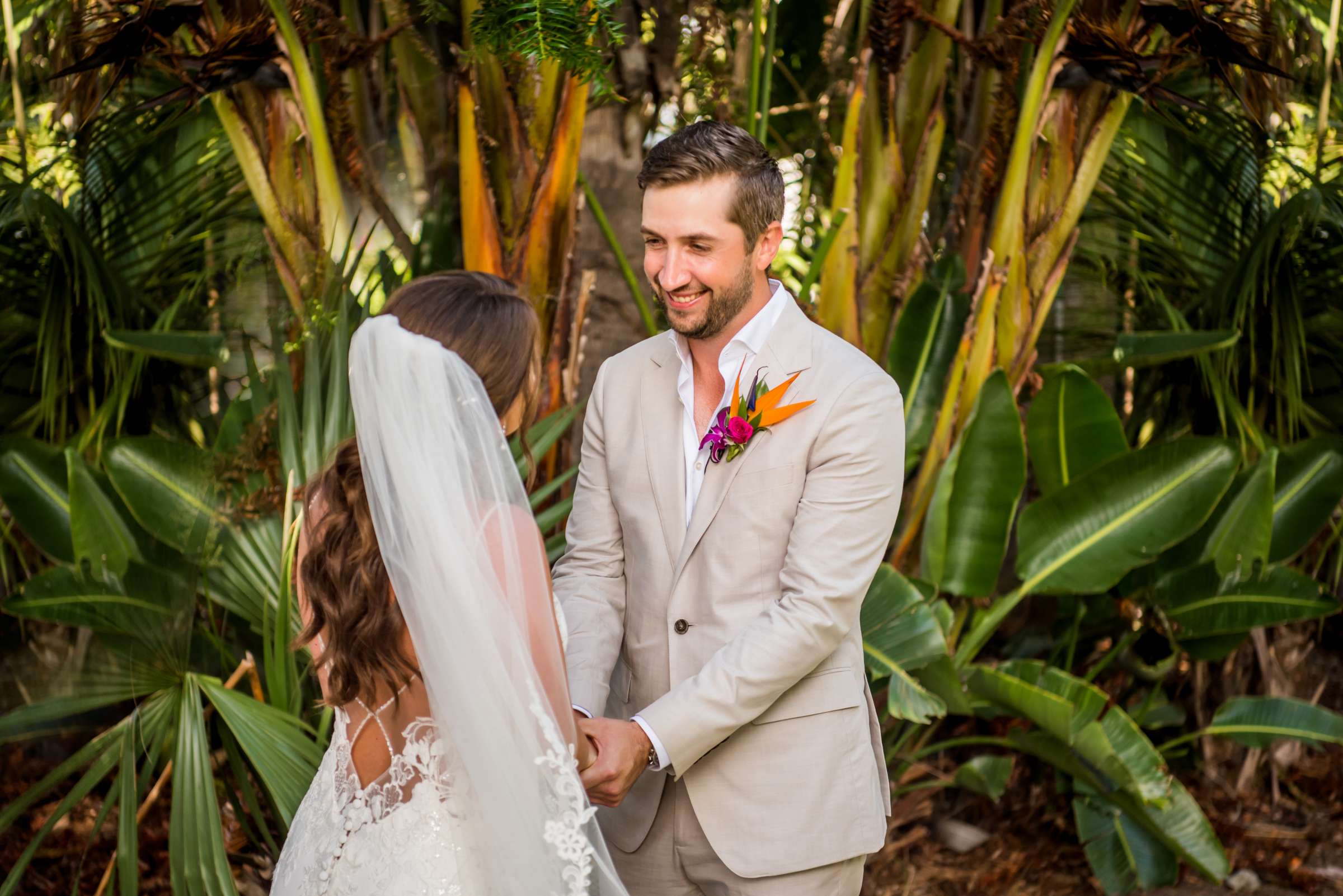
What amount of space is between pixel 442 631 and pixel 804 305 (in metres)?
1.67

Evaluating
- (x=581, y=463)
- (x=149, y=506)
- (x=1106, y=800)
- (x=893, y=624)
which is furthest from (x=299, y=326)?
(x=1106, y=800)

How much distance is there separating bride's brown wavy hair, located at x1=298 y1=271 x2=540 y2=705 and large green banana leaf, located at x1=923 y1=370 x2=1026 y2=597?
2.17 metres

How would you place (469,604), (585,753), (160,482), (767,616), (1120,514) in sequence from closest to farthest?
(469,604) → (585,753) → (767,616) → (160,482) → (1120,514)

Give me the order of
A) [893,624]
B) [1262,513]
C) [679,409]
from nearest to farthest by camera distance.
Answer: [679,409], [893,624], [1262,513]

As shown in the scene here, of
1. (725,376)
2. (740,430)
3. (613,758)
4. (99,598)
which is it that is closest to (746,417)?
(740,430)

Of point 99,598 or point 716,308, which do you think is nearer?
point 716,308

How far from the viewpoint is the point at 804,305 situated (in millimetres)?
3061

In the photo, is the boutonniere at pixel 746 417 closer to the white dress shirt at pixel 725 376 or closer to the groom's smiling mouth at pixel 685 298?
the white dress shirt at pixel 725 376

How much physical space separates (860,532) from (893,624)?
51.1 inches

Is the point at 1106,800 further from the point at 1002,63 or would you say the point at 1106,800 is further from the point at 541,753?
the point at 541,753

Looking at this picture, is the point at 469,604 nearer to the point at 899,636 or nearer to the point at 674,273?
the point at 674,273

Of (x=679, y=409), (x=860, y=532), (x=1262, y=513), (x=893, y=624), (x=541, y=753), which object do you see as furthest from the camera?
(x=1262, y=513)

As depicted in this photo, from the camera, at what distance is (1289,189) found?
4793 millimetres

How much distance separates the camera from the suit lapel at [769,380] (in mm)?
2117
